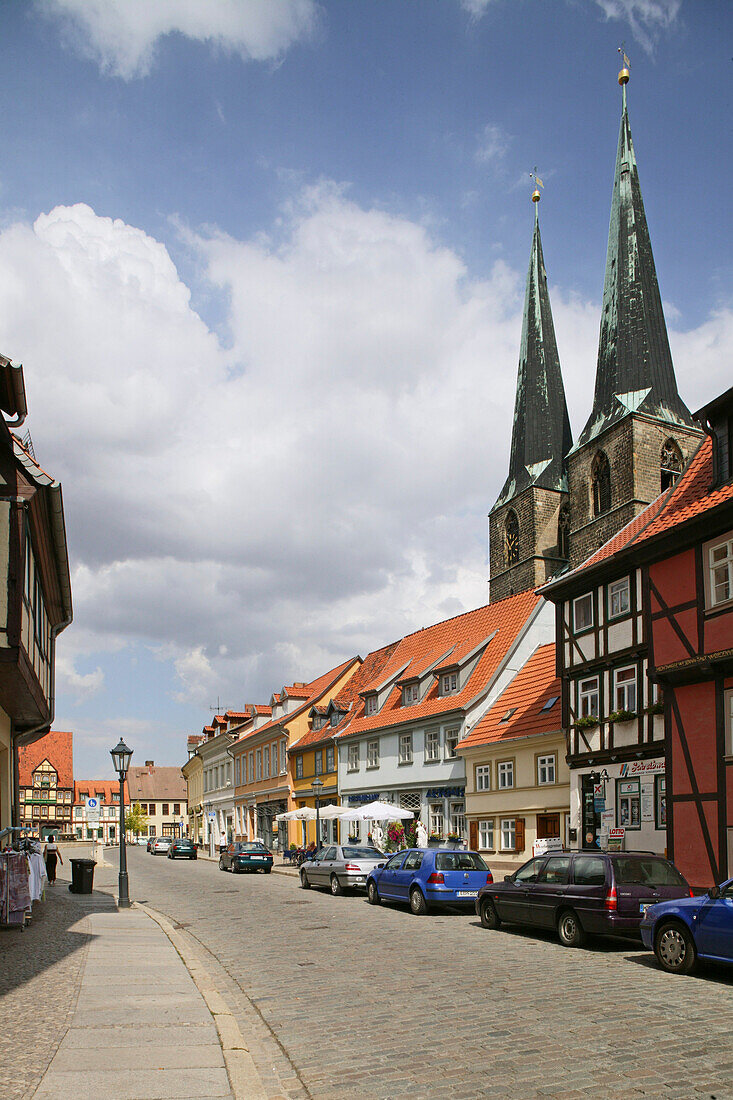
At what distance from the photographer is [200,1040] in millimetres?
8023

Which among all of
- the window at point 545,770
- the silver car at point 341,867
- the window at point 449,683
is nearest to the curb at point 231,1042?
the silver car at point 341,867

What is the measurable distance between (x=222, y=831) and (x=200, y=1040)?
63198 mm

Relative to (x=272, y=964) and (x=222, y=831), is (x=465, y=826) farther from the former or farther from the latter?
(x=222, y=831)

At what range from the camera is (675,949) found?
12.0 m

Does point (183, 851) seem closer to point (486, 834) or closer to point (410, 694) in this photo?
point (410, 694)

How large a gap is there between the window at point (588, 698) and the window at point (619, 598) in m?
2.02

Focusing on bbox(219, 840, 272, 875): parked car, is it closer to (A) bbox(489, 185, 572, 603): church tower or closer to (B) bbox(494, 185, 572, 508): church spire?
(A) bbox(489, 185, 572, 603): church tower

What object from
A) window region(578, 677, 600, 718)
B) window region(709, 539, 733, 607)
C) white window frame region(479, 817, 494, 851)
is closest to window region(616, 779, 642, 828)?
window region(578, 677, 600, 718)

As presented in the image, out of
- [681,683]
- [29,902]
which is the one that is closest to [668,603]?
[681,683]

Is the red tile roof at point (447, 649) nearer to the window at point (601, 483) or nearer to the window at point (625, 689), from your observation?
the window at point (625, 689)

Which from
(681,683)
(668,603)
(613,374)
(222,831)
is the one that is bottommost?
(222,831)

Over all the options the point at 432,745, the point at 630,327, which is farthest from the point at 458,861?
the point at 630,327

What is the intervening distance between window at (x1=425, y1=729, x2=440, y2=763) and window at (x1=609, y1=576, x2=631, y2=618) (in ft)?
43.3

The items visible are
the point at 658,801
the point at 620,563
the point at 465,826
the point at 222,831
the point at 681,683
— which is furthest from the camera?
the point at 222,831
